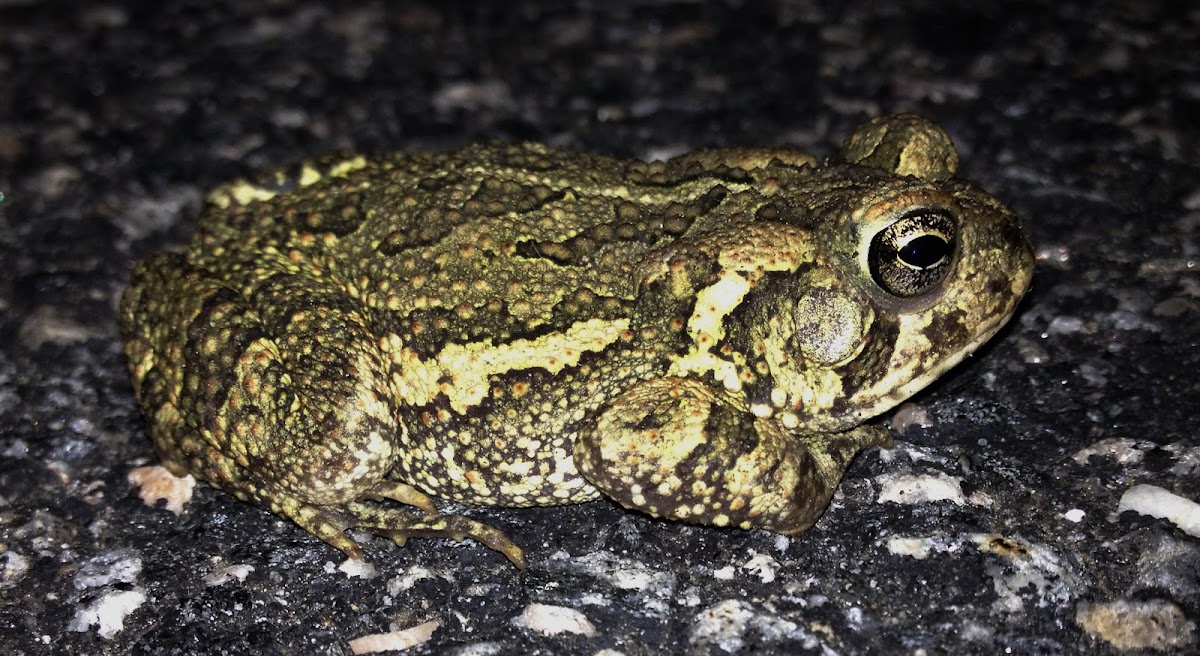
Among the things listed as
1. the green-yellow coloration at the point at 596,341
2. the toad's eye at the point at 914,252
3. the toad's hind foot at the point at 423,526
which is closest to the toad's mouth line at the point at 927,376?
the green-yellow coloration at the point at 596,341

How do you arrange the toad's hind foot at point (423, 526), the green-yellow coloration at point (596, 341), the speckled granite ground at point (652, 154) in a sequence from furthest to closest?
the toad's hind foot at point (423, 526) → the green-yellow coloration at point (596, 341) → the speckled granite ground at point (652, 154)

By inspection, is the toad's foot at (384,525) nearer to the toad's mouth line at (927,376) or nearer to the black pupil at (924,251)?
the toad's mouth line at (927,376)

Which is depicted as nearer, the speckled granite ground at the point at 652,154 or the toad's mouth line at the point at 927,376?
the speckled granite ground at the point at 652,154

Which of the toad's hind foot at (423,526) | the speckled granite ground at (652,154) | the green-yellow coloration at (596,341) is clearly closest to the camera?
the speckled granite ground at (652,154)

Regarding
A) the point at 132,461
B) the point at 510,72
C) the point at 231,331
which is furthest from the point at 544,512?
the point at 510,72

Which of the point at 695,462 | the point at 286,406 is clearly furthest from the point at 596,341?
the point at 286,406

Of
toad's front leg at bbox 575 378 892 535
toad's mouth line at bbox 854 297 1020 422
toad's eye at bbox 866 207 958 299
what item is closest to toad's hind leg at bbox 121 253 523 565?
toad's front leg at bbox 575 378 892 535

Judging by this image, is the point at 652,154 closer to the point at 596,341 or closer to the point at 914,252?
the point at 596,341

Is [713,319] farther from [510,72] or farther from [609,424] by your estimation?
[510,72]

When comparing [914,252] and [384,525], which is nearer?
[914,252]
